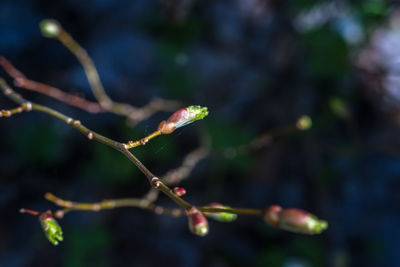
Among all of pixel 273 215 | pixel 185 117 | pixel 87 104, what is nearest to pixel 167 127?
pixel 185 117

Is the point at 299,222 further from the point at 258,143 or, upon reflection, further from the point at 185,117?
the point at 258,143

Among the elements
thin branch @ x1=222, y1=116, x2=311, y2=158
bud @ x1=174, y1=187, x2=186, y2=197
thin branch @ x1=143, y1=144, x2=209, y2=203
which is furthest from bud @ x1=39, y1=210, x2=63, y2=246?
thin branch @ x1=222, y1=116, x2=311, y2=158

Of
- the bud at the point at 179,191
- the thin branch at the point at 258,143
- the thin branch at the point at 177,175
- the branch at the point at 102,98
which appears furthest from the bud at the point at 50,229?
the thin branch at the point at 258,143

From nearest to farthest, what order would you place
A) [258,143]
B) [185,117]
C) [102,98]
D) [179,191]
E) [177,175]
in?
[185,117], [179,191], [177,175], [102,98], [258,143]

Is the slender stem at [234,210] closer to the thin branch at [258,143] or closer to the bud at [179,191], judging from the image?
the bud at [179,191]

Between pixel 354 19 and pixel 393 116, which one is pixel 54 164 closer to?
pixel 354 19

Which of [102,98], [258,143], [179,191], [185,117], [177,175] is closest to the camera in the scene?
[185,117]

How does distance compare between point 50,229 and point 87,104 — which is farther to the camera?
point 87,104
